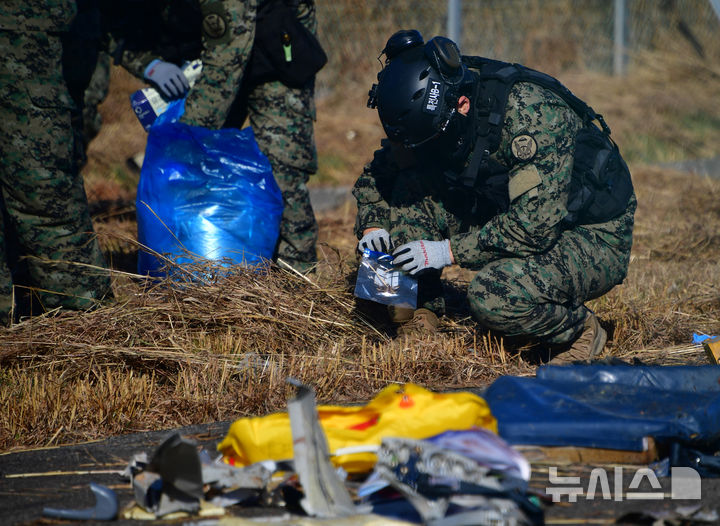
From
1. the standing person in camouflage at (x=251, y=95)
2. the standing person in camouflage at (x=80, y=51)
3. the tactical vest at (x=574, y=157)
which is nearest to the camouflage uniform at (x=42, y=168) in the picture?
the standing person in camouflage at (x=80, y=51)

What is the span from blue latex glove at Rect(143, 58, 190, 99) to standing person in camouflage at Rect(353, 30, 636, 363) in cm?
137

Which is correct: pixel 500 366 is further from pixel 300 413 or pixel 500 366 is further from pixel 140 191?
pixel 140 191

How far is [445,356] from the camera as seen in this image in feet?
12.4

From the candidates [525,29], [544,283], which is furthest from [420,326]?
[525,29]

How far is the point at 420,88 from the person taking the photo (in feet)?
11.3

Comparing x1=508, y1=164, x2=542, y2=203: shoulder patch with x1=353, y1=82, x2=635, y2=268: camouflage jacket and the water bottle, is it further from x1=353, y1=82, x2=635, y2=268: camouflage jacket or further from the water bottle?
the water bottle

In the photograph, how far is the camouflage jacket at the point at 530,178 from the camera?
11.6 ft

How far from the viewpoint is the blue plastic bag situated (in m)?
4.30

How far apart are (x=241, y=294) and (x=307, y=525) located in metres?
2.01

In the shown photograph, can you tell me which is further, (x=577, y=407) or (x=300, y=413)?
(x=577, y=407)

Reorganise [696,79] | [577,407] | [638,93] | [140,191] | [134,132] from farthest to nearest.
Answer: [696,79] < [638,93] < [134,132] < [140,191] < [577,407]

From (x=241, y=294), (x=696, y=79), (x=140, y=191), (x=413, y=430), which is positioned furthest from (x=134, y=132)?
(x=696, y=79)

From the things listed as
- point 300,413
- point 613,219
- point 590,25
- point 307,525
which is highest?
point 590,25

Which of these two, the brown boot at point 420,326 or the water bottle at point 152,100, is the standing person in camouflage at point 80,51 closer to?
the water bottle at point 152,100
